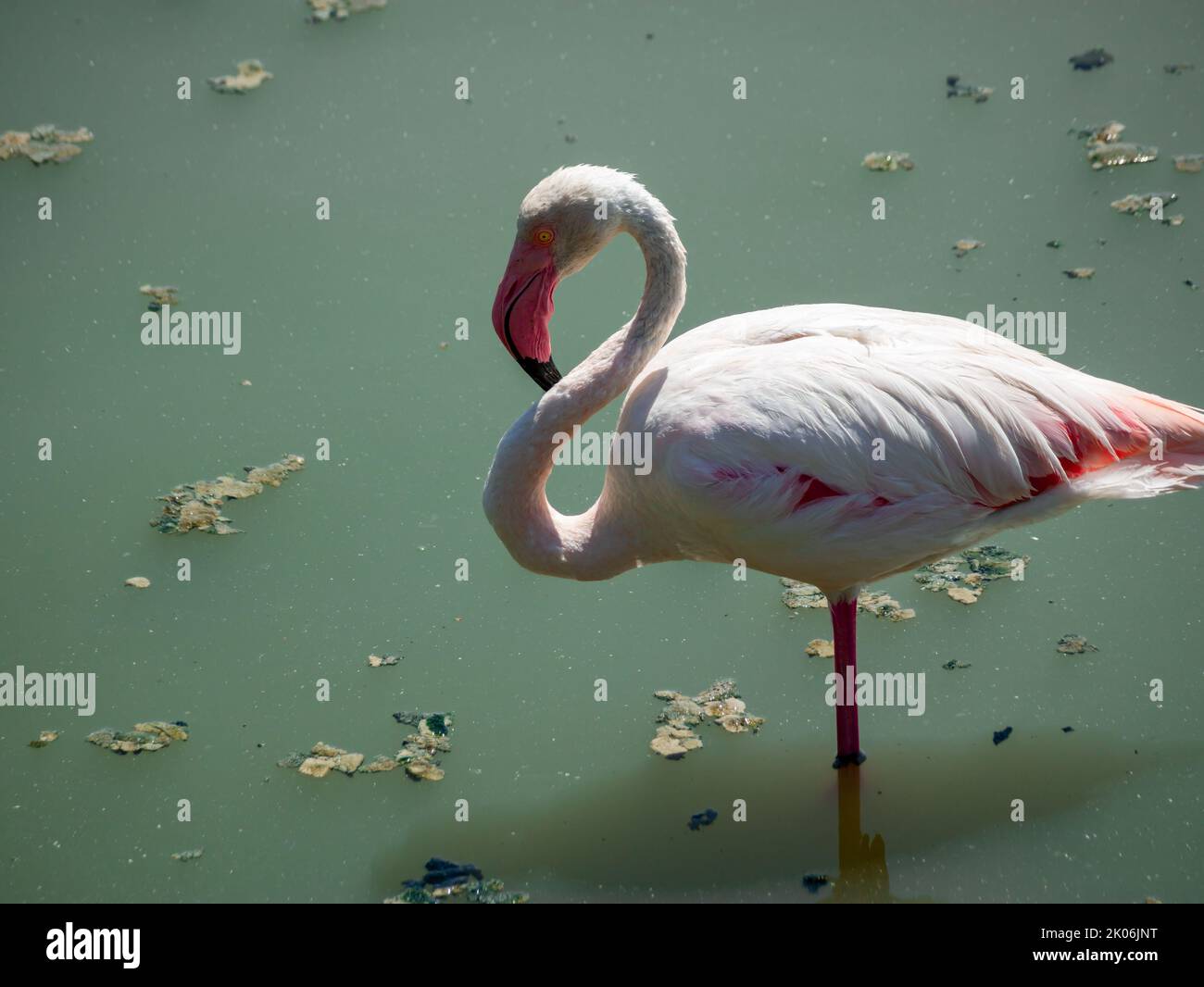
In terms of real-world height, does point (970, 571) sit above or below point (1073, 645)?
above

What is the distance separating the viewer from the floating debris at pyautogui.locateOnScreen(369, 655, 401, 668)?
502cm

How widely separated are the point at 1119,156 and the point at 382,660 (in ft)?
16.6

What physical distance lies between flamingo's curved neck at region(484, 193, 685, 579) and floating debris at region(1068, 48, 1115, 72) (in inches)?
185

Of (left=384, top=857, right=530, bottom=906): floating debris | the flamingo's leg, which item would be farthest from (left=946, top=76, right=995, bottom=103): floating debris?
(left=384, top=857, right=530, bottom=906): floating debris

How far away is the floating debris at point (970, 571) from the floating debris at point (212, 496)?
2.89m

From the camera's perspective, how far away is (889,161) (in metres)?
7.27

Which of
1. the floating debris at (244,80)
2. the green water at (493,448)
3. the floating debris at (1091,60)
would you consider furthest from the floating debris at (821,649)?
the floating debris at (244,80)

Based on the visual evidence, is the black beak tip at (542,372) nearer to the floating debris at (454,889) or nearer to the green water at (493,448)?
the green water at (493,448)

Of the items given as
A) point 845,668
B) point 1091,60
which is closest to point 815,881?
point 845,668

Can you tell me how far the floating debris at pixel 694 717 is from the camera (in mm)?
4637

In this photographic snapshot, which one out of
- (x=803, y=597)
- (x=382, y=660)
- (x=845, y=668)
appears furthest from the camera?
(x=803, y=597)

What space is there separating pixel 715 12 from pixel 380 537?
4668 mm

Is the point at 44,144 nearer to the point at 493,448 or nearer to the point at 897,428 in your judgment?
the point at 493,448

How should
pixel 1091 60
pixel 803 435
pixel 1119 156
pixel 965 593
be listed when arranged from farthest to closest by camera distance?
pixel 1091 60 → pixel 1119 156 → pixel 965 593 → pixel 803 435
